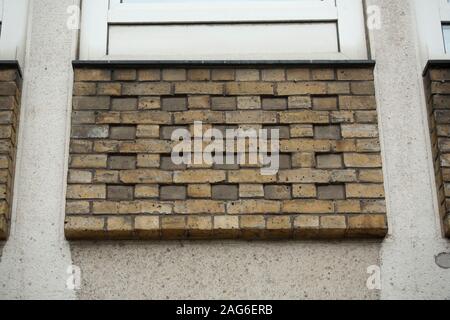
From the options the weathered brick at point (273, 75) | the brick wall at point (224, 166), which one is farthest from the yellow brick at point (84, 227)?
the weathered brick at point (273, 75)

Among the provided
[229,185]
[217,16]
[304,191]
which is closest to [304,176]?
[304,191]

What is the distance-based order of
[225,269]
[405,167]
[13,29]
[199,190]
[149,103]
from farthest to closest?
[13,29]
[149,103]
[405,167]
[199,190]
[225,269]

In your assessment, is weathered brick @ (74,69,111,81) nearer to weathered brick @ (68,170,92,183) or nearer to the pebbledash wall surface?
the pebbledash wall surface

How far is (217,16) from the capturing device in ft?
17.1

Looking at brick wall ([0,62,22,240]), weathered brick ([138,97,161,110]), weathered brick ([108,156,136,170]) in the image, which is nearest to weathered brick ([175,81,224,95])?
weathered brick ([138,97,161,110])

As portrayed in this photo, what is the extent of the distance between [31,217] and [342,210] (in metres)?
1.63

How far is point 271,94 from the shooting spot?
4.93 metres

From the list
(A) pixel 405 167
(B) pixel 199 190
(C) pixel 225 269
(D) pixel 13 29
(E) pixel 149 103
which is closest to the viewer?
(C) pixel 225 269

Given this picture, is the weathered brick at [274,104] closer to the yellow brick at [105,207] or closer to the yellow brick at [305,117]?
the yellow brick at [305,117]

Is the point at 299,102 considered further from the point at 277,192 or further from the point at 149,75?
the point at 149,75

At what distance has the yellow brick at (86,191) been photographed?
468 centimetres

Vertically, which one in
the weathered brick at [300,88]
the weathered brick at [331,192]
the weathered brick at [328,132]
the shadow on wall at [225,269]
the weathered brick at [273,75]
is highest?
the weathered brick at [273,75]

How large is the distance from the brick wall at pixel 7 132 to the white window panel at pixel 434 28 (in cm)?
229

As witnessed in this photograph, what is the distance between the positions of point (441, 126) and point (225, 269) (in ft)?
4.56
